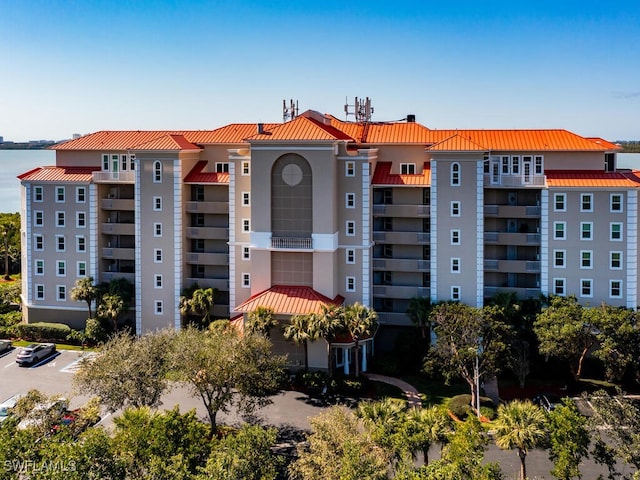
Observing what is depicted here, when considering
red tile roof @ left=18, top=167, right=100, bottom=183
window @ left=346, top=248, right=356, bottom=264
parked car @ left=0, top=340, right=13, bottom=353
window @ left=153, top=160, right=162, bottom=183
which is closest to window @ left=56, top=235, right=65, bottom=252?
red tile roof @ left=18, top=167, right=100, bottom=183

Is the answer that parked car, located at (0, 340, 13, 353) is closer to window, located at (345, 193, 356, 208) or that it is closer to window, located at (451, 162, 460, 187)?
window, located at (345, 193, 356, 208)

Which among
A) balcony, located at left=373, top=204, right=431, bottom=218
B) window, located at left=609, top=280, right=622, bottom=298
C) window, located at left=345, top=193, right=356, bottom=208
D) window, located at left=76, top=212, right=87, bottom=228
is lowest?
window, located at left=609, top=280, right=622, bottom=298

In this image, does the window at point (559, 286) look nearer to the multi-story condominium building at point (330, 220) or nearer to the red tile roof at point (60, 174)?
the multi-story condominium building at point (330, 220)

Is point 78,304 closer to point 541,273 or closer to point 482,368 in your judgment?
point 482,368

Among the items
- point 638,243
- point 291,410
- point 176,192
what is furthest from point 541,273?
point 176,192

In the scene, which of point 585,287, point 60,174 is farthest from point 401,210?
point 60,174

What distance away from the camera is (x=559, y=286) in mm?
45188

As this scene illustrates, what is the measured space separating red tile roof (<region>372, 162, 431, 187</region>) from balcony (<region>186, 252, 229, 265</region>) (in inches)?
537

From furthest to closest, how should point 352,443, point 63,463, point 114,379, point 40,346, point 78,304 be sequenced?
point 78,304
point 40,346
point 114,379
point 352,443
point 63,463

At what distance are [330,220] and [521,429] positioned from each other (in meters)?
22.8

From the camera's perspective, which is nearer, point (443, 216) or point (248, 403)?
point (248, 403)

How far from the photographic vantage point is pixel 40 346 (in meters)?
47.0

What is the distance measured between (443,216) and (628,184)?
1330cm

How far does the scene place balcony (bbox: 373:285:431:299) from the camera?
1863 inches
